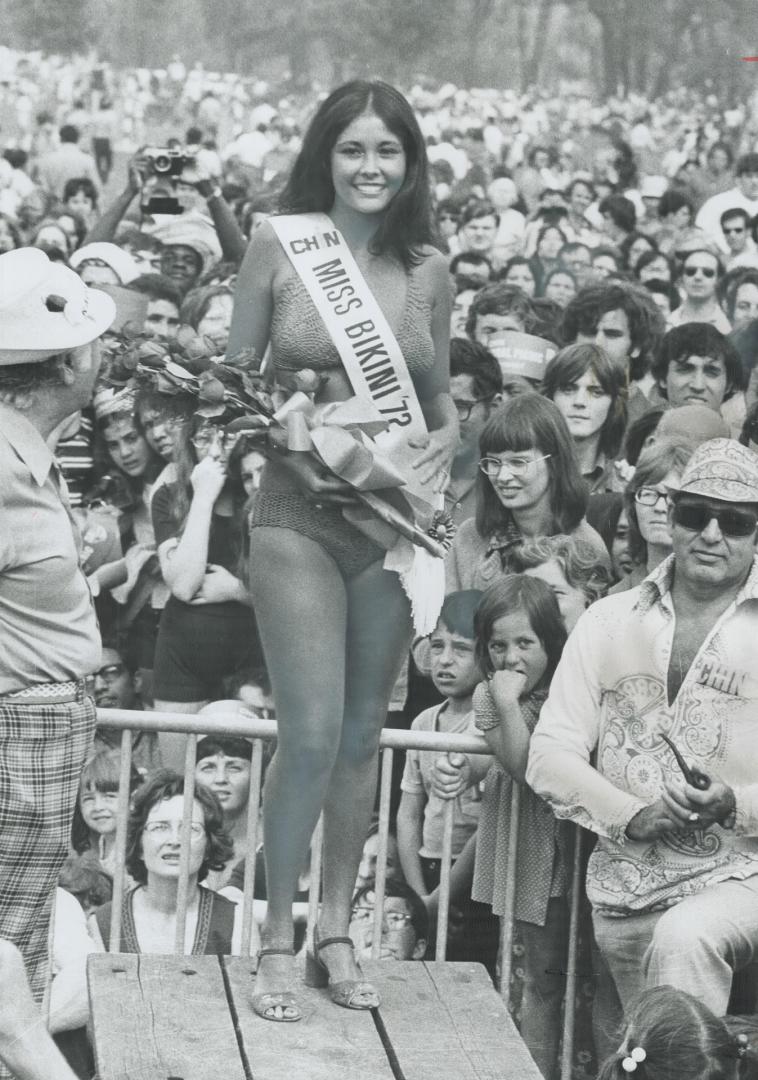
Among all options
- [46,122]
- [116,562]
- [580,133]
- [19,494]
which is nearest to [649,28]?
[580,133]

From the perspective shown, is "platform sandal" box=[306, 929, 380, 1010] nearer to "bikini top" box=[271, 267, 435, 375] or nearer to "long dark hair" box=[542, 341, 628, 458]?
"bikini top" box=[271, 267, 435, 375]

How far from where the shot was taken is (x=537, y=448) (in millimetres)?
5844

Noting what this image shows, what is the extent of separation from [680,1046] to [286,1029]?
3.00ft

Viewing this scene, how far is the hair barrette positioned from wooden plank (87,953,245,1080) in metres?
0.81

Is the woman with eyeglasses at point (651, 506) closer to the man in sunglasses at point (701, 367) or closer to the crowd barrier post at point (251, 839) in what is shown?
the crowd barrier post at point (251, 839)

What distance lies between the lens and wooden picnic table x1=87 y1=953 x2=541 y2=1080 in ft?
13.0

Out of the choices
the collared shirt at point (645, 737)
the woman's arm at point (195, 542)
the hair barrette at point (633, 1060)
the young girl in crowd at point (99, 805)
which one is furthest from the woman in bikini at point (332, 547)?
the woman's arm at point (195, 542)

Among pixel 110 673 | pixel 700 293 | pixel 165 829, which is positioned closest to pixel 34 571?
pixel 165 829

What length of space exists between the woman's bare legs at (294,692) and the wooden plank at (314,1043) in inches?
3.3

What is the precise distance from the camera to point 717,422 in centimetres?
601

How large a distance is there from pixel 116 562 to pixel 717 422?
6.91 feet

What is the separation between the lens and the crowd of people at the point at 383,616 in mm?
4023

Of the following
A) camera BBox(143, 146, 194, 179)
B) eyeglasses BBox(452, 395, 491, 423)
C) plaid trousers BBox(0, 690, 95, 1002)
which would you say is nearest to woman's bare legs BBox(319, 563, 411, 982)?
plaid trousers BBox(0, 690, 95, 1002)

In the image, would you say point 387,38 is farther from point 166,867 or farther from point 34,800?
point 34,800
